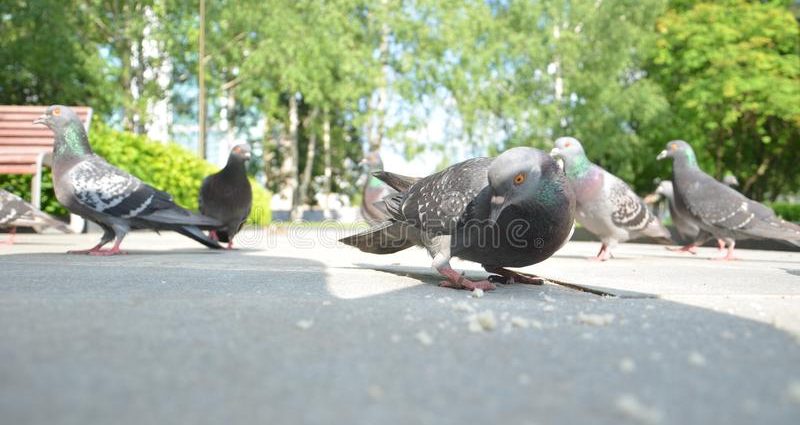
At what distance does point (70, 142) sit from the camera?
18.5ft

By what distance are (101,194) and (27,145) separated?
5.35 metres

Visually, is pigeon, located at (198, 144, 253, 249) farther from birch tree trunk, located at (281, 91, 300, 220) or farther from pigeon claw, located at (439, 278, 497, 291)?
birch tree trunk, located at (281, 91, 300, 220)

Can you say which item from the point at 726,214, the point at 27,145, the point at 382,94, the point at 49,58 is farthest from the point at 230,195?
the point at 382,94

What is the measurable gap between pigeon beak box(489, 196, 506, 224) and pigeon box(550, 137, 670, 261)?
334 centimetres

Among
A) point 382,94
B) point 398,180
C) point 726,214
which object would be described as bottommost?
point 726,214

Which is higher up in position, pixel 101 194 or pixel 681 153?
pixel 681 153

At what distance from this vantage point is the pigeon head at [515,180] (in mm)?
3012

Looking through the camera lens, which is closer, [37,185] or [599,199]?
[599,199]

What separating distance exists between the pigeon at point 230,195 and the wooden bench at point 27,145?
2676mm

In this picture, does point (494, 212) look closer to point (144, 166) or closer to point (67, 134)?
point (67, 134)

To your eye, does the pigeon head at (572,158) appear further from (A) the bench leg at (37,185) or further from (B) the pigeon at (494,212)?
(A) the bench leg at (37,185)

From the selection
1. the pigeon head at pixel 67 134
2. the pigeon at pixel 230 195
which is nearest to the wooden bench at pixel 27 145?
the pigeon at pixel 230 195

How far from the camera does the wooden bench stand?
29.1 ft

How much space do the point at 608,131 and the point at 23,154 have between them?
18.9m
